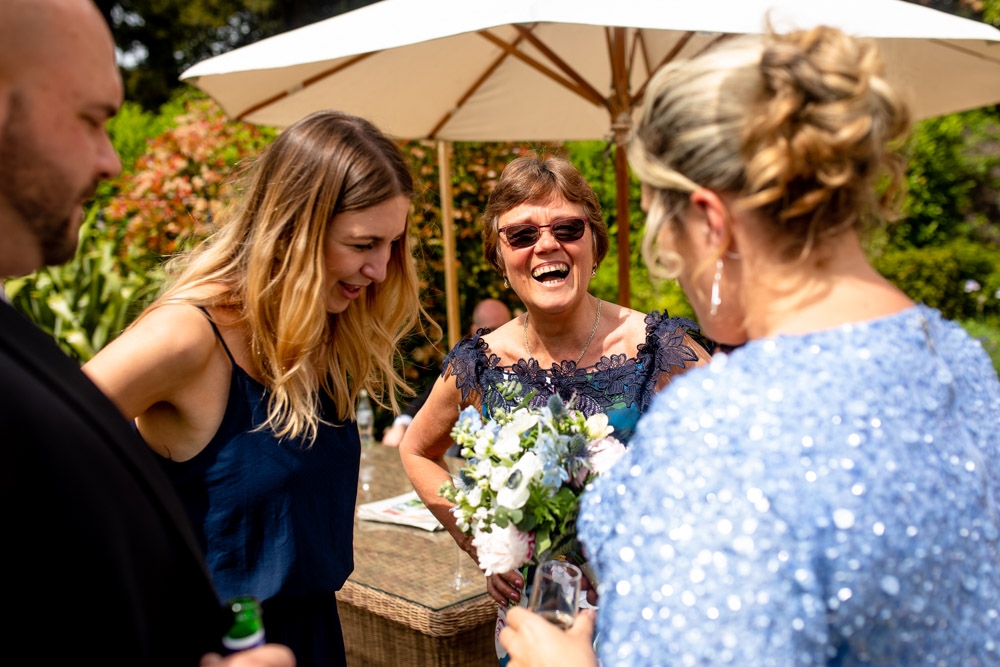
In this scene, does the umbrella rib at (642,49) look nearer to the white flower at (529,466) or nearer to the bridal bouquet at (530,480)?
the bridal bouquet at (530,480)

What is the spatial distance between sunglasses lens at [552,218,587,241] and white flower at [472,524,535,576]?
1.27 meters

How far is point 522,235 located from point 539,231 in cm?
6

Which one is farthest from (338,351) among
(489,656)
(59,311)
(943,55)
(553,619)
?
(59,311)

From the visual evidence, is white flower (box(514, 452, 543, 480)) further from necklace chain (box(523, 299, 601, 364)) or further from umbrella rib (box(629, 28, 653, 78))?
→ umbrella rib (box(629, 28, 653, 78))

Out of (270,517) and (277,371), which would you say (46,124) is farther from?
(270,517)

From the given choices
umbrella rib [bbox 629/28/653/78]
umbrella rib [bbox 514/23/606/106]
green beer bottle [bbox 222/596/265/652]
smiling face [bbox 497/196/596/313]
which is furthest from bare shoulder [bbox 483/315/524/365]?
umbrella rib [bbox 629/28/653/78]

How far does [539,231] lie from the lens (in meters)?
2.85

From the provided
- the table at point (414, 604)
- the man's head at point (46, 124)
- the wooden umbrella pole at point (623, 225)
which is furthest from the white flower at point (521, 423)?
the wooden umbrella pole at point (623, 225)

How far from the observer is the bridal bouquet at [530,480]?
5.75 ft

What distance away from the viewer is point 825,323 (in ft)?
4.22

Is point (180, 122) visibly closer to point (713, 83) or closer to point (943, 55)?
point (943, 55)

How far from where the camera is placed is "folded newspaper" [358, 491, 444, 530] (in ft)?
12.2

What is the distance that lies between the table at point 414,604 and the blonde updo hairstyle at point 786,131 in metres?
2.04

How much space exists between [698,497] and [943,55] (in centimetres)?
425
